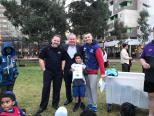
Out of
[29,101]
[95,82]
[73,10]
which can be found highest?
[73,10]

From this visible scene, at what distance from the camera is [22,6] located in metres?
37.6

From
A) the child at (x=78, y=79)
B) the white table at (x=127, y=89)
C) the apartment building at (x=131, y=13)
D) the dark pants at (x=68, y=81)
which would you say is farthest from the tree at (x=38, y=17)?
the apartment building at (x=131, y=13)

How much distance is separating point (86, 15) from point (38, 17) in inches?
182

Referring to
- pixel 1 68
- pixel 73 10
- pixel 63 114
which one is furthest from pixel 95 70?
pixel 73 10

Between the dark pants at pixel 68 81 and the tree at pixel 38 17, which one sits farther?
the tree at pixel 38 17

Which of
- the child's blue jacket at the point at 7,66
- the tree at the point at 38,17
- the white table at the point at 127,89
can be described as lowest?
the white table at the point at 127,89

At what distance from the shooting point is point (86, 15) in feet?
122

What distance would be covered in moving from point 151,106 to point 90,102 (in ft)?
5.63

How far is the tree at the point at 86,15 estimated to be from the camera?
122ft

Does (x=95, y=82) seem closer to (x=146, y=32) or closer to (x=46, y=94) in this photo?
(x=46, y=94)

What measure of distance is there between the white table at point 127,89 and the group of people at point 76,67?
380mm

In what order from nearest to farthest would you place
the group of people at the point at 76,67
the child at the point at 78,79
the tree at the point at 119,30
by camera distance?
1. the group of people at the point at 76,67
2. the child at the point at 78,79
3. the tree at the point at 119,30

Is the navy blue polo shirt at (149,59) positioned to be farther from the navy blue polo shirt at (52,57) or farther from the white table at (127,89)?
the navy blue polo shirt at (52,57)

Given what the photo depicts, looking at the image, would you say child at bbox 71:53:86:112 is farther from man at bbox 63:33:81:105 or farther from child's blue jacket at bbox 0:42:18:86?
child's blue jacket at bbox 0:42:18:86
